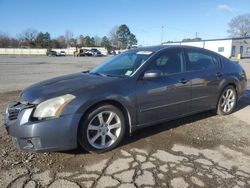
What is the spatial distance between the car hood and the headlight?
78 mm

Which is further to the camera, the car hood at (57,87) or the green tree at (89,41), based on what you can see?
the green tree at (89,41)

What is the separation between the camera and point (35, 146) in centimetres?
355

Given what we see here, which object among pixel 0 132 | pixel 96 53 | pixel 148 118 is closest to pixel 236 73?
pixel 148 118

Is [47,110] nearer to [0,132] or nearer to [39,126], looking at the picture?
[39,126]

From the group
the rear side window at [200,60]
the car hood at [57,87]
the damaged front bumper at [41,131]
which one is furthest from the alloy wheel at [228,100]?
the damaged front bumper at [41,131]

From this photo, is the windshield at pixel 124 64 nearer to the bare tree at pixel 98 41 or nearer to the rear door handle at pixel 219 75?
the rear door handle at pixel 219 75

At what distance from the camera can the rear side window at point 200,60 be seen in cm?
518

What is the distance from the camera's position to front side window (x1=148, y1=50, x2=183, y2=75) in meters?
4.64

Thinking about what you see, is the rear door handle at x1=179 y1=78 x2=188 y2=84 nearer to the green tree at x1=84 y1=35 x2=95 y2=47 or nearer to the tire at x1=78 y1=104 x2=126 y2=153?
the tire at x1=78 y1=104 x2=126 y2=153

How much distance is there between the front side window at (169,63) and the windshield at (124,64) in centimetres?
19

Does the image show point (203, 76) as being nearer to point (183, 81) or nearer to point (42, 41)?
point (183, 81)

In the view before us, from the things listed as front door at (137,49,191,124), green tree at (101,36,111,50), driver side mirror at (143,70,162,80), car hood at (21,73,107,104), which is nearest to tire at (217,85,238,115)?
front door at (137,49,191,124)

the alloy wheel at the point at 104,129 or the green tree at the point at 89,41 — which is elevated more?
the green tree at the point at 89,41

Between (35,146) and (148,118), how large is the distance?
181cm
